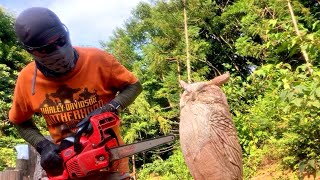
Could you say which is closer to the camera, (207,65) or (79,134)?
(79,134)

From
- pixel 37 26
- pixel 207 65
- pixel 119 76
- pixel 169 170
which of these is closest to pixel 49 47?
pixel 37 26

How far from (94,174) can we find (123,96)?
454mm

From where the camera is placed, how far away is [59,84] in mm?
2248

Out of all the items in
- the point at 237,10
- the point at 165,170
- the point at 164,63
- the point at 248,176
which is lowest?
the point at 165,170

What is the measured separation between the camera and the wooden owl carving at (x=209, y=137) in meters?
1.65

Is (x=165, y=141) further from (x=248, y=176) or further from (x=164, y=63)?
(x=164, y=63)

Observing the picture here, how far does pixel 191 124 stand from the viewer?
1.70 meters

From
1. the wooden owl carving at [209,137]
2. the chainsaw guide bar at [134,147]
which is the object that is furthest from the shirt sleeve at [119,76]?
the wooden owl carving at [209,137]

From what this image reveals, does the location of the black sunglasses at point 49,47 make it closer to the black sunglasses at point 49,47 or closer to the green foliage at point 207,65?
the black sunglasses at point 49,47

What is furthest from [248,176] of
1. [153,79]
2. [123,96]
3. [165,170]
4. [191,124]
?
[153,79]

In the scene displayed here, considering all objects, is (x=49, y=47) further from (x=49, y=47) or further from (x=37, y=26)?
(x=37, y=26)

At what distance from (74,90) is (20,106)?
36 centimetres

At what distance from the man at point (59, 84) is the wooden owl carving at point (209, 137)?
0.57m

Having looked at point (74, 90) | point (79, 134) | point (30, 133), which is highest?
point (74, 90)
